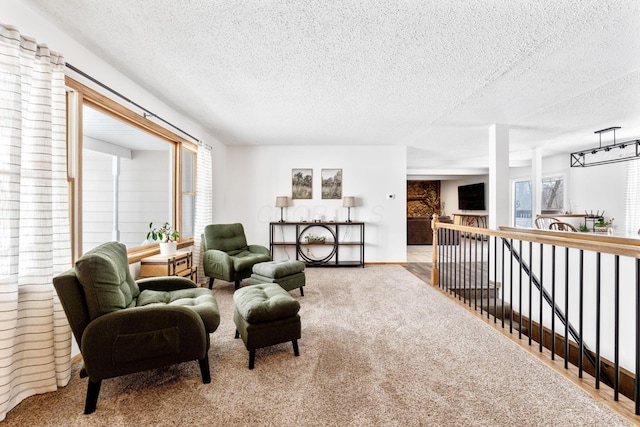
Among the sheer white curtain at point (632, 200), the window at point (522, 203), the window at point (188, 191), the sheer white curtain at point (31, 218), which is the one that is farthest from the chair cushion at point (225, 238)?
the window at point (522, 203)

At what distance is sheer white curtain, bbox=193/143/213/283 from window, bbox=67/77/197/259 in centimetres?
12

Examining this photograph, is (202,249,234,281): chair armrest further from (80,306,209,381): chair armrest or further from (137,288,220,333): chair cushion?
(80,306,209,381): chair armrest

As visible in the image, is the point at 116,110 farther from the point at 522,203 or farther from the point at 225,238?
the point at 522,203

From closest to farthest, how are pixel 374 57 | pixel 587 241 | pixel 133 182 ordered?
pixel 587 241, pixel 374 57, pixel 133 182

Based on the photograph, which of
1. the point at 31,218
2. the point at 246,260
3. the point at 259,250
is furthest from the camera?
the point at 259,250

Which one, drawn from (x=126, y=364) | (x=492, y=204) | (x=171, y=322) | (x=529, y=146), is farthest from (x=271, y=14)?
(x=529, y=146)

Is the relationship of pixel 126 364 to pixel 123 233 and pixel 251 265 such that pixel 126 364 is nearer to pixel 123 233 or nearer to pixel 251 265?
pixel 251 265

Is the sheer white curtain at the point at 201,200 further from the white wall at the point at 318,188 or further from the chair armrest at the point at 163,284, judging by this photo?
the chair armrest at the point at 163,284

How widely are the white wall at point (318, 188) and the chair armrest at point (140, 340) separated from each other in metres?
4.14

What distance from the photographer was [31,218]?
1.79m

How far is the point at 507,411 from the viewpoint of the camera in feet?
5.47

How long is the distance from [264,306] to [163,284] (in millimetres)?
1054

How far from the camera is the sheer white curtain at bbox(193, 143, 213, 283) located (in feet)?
14.4

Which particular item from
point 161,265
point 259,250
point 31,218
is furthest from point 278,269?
point 31,218
